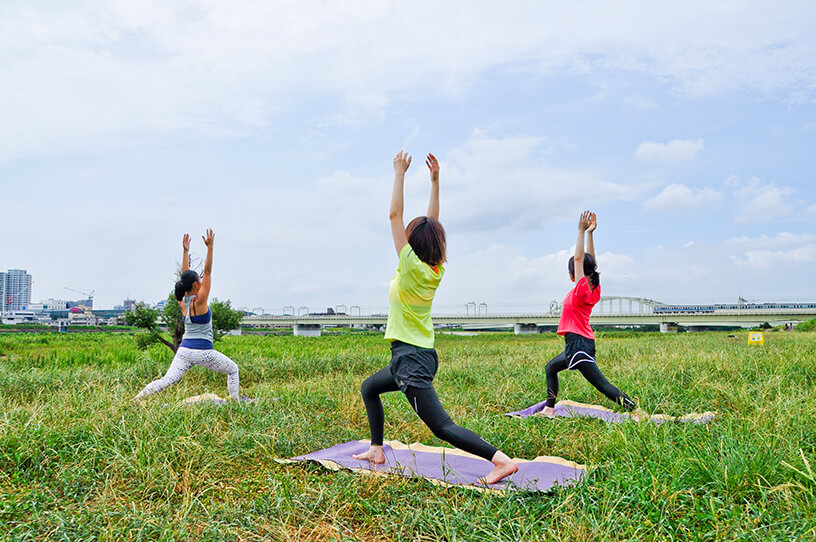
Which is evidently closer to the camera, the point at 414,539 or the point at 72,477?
the point at 414,539

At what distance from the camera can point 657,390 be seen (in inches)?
238

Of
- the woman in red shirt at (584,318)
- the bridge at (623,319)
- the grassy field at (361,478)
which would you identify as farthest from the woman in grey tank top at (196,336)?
the bridge at (623,319)

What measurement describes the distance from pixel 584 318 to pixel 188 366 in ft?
14.3

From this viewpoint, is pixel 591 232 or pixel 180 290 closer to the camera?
pixel 591 232

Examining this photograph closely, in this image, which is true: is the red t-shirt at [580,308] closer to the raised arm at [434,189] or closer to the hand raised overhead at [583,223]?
the hand raised overhead at [583,223]

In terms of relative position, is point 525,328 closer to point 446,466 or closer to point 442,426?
point 446,466

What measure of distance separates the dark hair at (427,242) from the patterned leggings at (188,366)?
11.3ft

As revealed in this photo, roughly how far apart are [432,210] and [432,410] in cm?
141

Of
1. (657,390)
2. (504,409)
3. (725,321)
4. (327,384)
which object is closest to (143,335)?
(327,384)

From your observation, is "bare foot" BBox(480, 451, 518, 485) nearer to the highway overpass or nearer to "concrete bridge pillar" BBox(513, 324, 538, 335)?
the highway overpass

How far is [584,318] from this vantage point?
5.36m

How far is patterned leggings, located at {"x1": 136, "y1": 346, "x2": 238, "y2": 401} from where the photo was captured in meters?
5.63

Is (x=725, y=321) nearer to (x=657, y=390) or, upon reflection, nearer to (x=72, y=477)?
(x=657, y=390)

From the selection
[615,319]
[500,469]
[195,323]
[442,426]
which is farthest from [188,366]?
[615,319]
